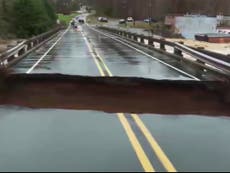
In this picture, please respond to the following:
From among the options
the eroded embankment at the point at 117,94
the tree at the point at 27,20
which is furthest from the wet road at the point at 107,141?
the tree at the point at 27,20

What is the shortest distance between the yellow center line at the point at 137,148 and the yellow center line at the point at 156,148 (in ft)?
0.67

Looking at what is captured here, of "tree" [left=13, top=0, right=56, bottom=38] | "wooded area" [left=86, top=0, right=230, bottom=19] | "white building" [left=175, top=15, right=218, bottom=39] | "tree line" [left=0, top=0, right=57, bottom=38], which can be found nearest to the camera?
"tree" [left=13, top=0, right=56, bottom=38]

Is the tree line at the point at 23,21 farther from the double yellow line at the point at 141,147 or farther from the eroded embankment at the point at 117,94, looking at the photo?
the double yellow line at the point at 141,147

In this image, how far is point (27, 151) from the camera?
830cm

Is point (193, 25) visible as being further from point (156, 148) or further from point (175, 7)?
point (156, 148)

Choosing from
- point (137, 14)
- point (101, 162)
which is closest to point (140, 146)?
point (101, 162)

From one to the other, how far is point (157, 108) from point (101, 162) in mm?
5662

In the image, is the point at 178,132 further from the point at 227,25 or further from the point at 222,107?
the point at 227,25

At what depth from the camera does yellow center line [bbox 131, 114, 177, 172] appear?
293 inches

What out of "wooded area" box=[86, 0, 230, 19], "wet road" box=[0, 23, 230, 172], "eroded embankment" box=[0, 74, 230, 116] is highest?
"wet road" box=[0, 23, 230, 172]

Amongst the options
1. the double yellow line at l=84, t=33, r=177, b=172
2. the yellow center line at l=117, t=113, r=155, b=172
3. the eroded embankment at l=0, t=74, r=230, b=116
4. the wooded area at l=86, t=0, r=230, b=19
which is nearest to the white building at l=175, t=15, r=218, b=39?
the wooded area at l=86, t=0, r=230, b=19

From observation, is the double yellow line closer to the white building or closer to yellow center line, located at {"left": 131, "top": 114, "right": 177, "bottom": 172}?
yellow center line, located at {"left": 131, "top": 114, "right": 177, "bottom": 172}

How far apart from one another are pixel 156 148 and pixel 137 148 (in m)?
0.30

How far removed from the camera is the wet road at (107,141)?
760 cm
